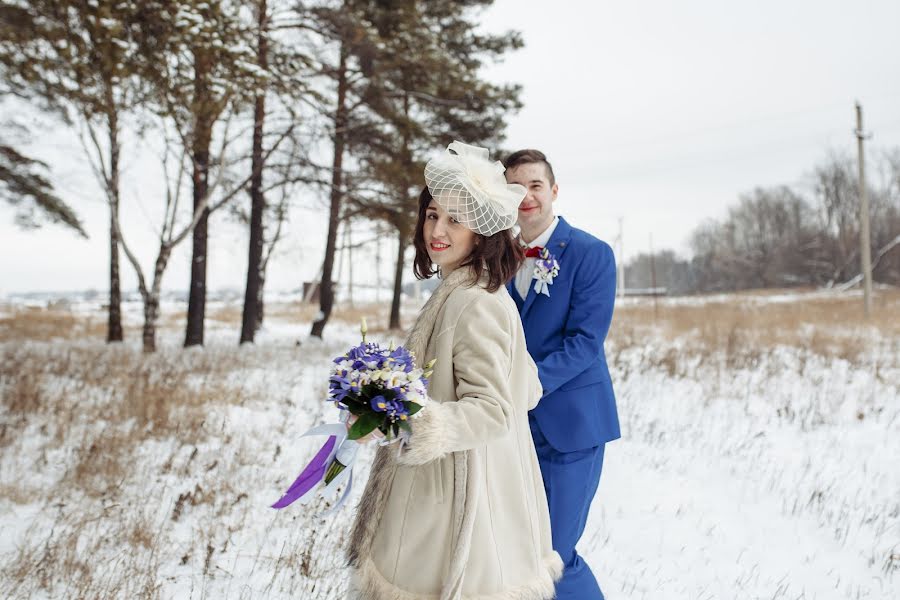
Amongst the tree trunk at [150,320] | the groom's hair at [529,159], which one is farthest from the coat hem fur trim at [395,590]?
the tree trunk at [150,320]

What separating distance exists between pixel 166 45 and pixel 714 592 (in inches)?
314

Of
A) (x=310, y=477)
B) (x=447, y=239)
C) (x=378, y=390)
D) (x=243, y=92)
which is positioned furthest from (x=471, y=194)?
(x=243, y=92)

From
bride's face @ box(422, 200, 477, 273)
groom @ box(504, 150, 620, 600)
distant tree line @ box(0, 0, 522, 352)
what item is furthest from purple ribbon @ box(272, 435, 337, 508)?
distant tree line @ box(0, 0, 522, 352)

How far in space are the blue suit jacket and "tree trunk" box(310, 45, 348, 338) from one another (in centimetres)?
858

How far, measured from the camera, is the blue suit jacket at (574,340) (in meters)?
2.19

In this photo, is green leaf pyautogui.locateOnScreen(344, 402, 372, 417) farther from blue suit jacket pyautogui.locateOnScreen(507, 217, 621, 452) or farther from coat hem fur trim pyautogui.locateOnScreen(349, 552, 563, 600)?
blue suit jacket pyautogui.locateOnScreen(507, 217, 621, 452)

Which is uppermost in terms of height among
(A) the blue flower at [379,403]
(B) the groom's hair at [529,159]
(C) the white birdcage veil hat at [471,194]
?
(B) the groom's hair at [529,159]

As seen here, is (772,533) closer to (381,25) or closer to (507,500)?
(507,500)

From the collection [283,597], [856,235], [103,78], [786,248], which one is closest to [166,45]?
[103,78]

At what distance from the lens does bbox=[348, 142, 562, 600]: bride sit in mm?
1402

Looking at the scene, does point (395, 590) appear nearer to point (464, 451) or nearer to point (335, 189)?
point (464, 451)

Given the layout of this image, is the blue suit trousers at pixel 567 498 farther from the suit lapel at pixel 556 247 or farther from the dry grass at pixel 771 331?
the dry grass at pixel 771 331

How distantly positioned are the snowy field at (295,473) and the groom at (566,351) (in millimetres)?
1261

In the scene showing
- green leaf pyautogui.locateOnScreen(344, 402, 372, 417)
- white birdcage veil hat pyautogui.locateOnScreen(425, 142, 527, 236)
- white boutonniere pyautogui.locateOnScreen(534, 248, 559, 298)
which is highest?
white birdcage veil hat pyautogui.locateOnScreen(425, 142, 527, 236)
